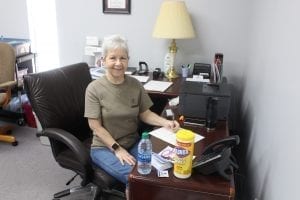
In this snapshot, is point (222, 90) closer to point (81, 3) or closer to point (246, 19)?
point (246, 19)

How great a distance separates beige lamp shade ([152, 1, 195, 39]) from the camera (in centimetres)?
237

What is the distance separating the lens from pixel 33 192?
2.14m

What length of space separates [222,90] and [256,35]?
0.64 meters

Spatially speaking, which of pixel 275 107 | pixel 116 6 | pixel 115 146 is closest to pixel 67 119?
pixel 115 146

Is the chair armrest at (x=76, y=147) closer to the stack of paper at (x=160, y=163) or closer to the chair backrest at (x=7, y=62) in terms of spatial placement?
the stack of paper at (x=160, y=163)

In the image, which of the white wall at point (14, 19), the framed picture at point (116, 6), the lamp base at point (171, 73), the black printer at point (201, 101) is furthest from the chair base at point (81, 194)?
the white wall at point (14, 19)

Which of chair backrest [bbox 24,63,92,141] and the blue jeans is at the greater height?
chair backrest [bbox 24,63,92,141]

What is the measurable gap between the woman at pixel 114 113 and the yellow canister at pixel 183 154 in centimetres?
42

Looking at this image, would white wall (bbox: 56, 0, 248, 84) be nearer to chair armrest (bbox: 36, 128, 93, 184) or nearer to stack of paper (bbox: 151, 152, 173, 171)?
chair armrest (bbox: 36, 128, 93, 184)

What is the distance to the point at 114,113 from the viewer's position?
1659mm

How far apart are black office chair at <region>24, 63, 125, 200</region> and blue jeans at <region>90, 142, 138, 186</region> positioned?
0.11ft

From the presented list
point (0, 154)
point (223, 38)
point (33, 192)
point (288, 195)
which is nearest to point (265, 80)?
point (288, 195)

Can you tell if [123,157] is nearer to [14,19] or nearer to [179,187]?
[179,187]

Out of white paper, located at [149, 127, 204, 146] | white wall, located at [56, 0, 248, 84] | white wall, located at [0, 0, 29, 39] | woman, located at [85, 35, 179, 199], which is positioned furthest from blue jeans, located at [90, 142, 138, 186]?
white wall, located at [0, 0, 29, 39]
